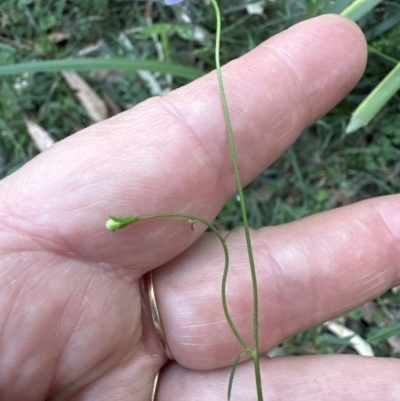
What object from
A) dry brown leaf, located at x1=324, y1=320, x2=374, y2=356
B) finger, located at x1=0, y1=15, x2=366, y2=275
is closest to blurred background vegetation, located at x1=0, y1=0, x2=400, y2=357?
dry brown leaf, located at x1=324, y1=320, x2=374, y2=356

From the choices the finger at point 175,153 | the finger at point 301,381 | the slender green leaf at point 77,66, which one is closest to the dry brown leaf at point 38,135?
the slender green leaf at point 77,66

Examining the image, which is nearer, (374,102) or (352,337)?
(374,102)

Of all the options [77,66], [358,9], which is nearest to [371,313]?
[358,9]

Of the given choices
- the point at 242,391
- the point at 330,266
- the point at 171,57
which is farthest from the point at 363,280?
the point at 171,57

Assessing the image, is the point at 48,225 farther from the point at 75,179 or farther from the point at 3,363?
the point at 3,363

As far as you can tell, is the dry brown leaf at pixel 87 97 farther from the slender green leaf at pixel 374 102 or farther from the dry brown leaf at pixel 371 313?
the dry brown leaf at pixel 371 313

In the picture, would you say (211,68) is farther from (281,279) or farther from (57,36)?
(281,279)
